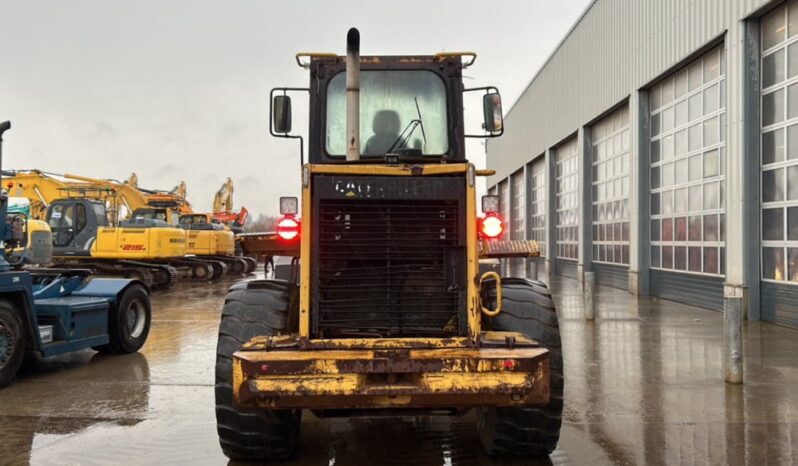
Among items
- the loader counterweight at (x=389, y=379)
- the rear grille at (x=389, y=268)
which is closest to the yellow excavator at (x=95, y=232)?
the rear grille at (x=389, y=268)

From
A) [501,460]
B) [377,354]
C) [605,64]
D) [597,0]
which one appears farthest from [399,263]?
[597,0]

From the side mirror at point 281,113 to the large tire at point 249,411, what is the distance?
165 centimetres

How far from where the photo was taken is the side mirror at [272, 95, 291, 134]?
574 centimetres

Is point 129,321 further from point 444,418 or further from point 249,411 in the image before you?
point 249,411

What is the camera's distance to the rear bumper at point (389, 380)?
387cm

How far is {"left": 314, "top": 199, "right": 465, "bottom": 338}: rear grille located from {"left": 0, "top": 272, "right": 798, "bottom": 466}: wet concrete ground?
1.07m

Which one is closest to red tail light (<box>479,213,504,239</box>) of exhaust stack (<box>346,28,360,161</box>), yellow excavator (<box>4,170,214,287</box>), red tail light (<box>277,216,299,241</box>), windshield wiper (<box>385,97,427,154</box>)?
windshield wiper (<box>385,97,427,154</box>)

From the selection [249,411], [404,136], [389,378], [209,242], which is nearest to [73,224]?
[209,242]

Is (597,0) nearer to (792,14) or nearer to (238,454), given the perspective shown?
(792,14)

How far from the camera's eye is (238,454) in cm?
464

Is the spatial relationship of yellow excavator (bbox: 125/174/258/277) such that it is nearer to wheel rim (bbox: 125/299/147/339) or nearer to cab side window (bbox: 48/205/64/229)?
cab side window (bbox: 48/205/64/229)

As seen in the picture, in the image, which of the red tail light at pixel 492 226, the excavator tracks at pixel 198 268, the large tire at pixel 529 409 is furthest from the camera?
the excavator tracks at pixel 198 268

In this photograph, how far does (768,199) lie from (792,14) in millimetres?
3184

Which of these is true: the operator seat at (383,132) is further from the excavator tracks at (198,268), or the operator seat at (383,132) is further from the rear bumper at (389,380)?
the excavator tracks at (198,268)
